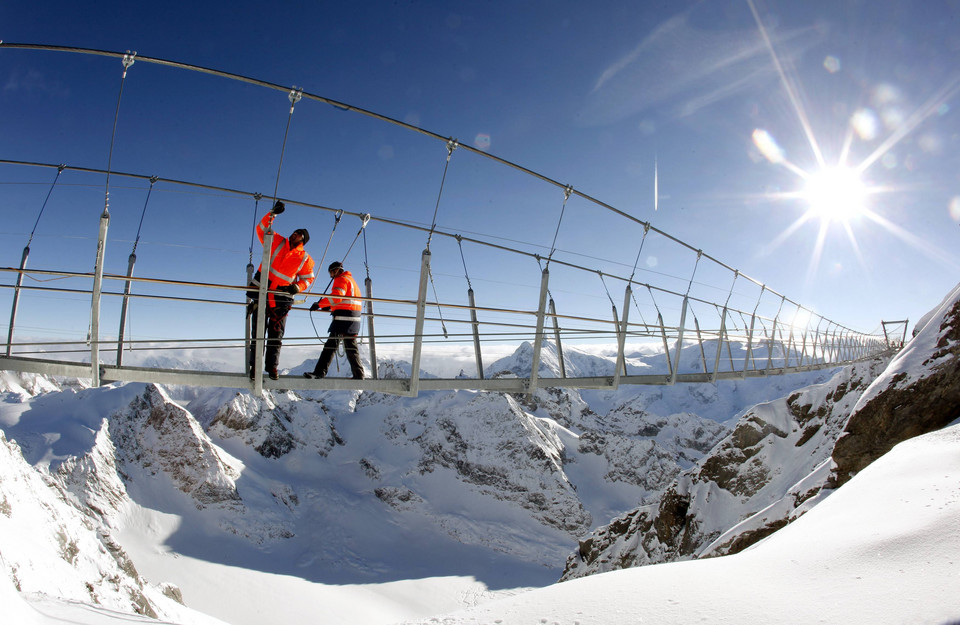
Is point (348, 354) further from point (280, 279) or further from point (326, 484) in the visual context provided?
point (326, 484)

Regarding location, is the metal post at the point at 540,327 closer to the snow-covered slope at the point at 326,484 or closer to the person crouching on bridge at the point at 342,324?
the person crouching on bridge at the point at 342,324

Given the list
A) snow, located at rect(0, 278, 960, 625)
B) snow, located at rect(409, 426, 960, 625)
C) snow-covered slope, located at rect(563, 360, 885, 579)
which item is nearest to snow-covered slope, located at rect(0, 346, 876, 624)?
snow, located at rect(0, 278, 960, 625)

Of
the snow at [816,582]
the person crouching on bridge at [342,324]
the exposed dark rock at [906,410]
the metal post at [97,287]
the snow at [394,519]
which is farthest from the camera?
the exposed dark rock at [906,410]

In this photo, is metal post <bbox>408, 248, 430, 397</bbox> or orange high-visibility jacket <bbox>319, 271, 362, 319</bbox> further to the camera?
orange high-visibility jacket <bbox>319, 271, 362, 319</bbox>

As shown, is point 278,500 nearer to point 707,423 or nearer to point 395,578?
point 395,578

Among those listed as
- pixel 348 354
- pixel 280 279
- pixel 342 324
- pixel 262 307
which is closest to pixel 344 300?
pixel 342 324

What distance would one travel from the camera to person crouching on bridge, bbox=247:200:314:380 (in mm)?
5223

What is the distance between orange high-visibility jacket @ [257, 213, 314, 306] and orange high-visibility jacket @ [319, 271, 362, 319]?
1.61 feet

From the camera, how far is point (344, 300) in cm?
613

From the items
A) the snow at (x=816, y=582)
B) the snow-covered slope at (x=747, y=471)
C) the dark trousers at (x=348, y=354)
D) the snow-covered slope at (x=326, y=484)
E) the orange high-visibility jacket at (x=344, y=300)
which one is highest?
the orange high-visibility jacket at (x=344, y=300)

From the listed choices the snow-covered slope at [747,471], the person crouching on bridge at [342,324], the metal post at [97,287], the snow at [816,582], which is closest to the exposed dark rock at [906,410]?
the snow at [816,582]

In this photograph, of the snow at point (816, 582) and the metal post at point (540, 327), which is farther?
the metal post at point (540, 327)

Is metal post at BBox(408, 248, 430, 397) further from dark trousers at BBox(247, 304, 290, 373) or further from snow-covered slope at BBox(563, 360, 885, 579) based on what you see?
snow-covered slope at BBox(563, 360, 885, 579)

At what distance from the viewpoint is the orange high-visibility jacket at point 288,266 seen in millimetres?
5656
